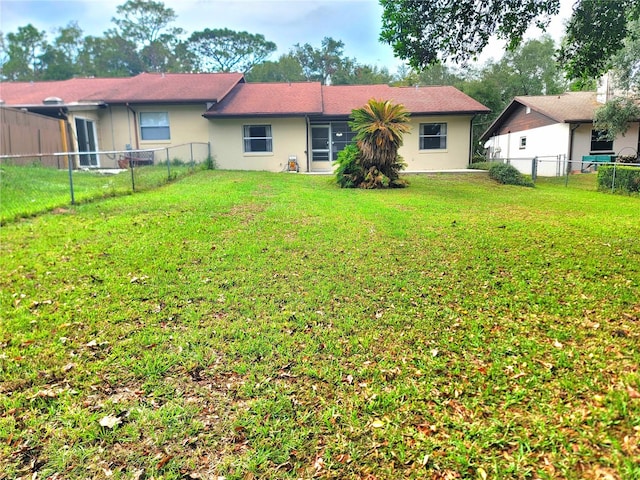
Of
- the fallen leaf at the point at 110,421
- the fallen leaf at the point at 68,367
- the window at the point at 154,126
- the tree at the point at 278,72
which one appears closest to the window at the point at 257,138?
the window at the point at 154,126

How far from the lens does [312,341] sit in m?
3.73

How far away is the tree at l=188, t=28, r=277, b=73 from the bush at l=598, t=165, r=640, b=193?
40398 mm

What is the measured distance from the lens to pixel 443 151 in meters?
19.7

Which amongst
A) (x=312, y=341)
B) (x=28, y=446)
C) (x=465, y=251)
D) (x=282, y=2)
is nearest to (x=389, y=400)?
(x=312, y=341)

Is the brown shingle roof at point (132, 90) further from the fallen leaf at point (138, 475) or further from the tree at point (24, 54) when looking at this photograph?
the tree at point (24, 54)

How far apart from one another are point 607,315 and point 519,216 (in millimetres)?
5150

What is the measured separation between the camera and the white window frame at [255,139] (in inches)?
762

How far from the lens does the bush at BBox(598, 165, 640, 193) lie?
531 inches

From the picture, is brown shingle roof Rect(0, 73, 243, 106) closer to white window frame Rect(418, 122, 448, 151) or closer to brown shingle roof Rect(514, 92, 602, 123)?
white window frame Rect(418, 122, 448, 151)

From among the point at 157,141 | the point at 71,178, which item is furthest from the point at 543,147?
the point at 71,178

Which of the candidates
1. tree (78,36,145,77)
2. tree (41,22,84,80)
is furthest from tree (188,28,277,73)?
tree (41,22,84,80)

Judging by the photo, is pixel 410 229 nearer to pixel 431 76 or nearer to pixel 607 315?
pixel 607 315

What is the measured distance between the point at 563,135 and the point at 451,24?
18622 millimetres

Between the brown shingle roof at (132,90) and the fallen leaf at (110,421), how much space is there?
17.8 m
